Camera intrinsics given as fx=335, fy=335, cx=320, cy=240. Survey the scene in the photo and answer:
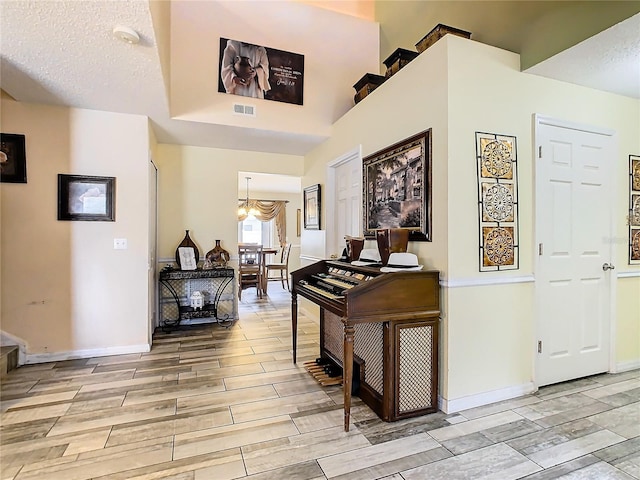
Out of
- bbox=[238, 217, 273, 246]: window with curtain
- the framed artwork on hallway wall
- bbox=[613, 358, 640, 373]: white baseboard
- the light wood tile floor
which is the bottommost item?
the light wood tile floor

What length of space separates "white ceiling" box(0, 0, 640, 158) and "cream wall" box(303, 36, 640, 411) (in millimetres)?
257

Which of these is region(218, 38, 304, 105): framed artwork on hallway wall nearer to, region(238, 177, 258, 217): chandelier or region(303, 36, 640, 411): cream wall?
region(303, 36, 640, 411): cream wall

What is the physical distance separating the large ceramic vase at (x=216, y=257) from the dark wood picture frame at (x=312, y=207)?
1282 mm

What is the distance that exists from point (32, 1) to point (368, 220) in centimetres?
275

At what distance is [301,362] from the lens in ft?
10.6

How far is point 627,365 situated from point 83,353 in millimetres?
5160

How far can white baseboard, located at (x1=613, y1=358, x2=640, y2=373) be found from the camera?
298 centimetres

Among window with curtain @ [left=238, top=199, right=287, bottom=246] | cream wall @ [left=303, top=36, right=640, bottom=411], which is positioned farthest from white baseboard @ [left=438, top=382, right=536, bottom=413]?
window with curtain @ [left=238, top=199, right=287, bottom=246]

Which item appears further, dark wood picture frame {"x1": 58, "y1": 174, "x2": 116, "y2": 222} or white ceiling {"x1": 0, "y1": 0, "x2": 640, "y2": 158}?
dark wood picture frame {"x1": 58, "y1": 174, "x2": 116, "y2": 222}

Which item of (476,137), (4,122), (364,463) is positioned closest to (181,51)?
(4,122)

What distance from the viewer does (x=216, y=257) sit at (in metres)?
4.77

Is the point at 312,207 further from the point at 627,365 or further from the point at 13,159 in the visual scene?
the point at 627,365

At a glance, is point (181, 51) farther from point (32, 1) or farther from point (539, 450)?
point (539, 450)

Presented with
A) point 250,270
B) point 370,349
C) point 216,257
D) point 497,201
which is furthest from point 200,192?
point 497,201
